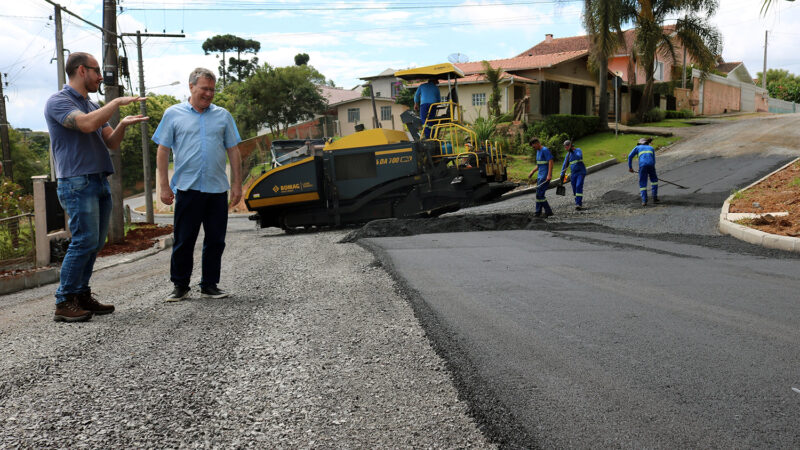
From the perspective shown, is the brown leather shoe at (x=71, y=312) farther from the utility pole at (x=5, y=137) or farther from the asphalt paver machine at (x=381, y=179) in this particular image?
the utility pole at (x=5, y=137)

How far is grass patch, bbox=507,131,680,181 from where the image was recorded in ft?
75.5

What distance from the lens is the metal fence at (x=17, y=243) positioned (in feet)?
30.6

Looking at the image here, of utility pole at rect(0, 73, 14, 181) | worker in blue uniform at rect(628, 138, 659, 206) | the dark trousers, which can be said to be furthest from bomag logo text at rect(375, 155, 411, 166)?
utility pole at rect(0, 73, 14, 181)

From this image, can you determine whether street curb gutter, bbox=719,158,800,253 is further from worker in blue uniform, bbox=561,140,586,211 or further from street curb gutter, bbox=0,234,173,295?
street curb gutter, bbox=0,234,173,295

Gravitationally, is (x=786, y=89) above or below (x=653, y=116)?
above

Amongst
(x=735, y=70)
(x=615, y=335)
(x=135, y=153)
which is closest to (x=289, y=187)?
(x=615, y=335)

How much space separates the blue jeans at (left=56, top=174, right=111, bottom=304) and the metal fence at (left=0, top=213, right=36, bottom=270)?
558 cm

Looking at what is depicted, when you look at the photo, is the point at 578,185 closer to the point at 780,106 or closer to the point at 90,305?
the point at 90,305

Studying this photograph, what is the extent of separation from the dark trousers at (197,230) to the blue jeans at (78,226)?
61 centimetres

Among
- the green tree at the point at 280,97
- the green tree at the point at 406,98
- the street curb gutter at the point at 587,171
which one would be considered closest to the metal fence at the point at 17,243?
the street curb gutter at the point at 587,171

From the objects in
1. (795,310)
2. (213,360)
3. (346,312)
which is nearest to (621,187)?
(795,310)

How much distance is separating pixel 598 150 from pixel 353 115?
23.8m

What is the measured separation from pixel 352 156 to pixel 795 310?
9355 millimetres

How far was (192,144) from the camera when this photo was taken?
5051 mm
